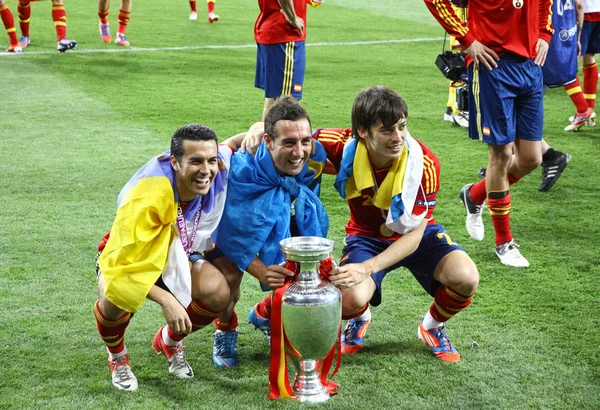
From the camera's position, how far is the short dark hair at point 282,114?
9.76ft

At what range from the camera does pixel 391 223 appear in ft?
10.3

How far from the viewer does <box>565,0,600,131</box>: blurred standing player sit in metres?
7.04

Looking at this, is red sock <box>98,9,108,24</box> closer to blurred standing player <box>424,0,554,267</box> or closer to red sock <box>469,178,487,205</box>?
blurred standing player <box>424,0,554,267</box>

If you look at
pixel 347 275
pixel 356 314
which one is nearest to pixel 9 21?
pixel 356 314

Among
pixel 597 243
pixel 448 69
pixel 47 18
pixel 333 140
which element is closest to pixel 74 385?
pixel 333 140

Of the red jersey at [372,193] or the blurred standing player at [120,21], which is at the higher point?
the red jersey at [372,193]

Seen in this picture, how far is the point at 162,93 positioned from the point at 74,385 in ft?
19.5

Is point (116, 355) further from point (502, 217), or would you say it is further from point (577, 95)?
point (577, 95)

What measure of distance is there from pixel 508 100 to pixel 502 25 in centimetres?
37

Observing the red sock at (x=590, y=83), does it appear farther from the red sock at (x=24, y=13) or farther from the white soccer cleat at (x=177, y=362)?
the red sock at (x=24, y=13)

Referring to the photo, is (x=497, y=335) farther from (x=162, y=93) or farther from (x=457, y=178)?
(x=162, y=93)

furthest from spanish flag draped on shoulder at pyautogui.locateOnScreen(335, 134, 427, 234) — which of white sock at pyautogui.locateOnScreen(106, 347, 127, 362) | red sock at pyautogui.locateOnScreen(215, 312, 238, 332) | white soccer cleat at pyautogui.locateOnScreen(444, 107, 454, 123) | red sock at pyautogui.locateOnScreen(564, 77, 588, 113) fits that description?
white soccer cleat at pyautogui.locateOnScreen(444, 107, 454, 123)

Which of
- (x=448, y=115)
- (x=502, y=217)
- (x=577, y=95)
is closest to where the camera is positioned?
(x=502, y=217)

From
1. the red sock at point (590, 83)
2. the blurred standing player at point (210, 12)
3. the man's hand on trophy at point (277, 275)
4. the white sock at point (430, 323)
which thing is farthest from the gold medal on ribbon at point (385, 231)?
the blurred standing player at point (210, 12)
